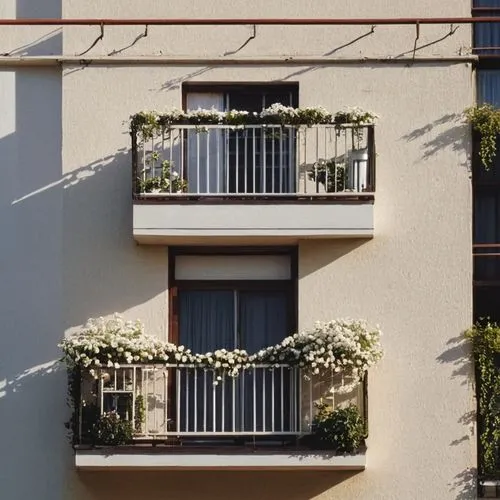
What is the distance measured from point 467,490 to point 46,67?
297 inches

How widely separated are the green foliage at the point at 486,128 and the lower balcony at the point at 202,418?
3.33 metres

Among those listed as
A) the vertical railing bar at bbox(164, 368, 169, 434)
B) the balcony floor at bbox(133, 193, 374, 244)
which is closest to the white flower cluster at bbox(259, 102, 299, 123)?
the balcony floor at bbox(133, 193, 374, 244)

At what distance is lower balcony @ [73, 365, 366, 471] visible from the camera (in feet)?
55.7

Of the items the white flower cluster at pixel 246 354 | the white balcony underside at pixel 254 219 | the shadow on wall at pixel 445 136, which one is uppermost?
the shadow on wall at pixel 445 136

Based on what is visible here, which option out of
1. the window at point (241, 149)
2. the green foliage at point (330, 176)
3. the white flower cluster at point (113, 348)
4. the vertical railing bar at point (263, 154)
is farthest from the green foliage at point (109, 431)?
the green foliage at point (330, 176)

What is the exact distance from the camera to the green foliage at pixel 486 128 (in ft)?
59.1

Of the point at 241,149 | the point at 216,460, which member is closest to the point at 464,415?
the point at 216,460

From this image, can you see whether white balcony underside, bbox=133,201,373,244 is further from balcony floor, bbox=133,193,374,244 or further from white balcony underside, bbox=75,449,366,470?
white balcony underside, bbox=75,449,366,470

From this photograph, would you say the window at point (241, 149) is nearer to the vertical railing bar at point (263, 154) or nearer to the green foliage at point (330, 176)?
the vertical railing bar at point (263, 154)

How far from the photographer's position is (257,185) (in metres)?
18.1

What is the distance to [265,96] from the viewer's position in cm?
1858

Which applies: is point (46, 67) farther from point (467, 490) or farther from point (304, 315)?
point (467, 490)

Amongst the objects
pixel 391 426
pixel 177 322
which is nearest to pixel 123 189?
pixel 177 322

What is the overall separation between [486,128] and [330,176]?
2088mm
